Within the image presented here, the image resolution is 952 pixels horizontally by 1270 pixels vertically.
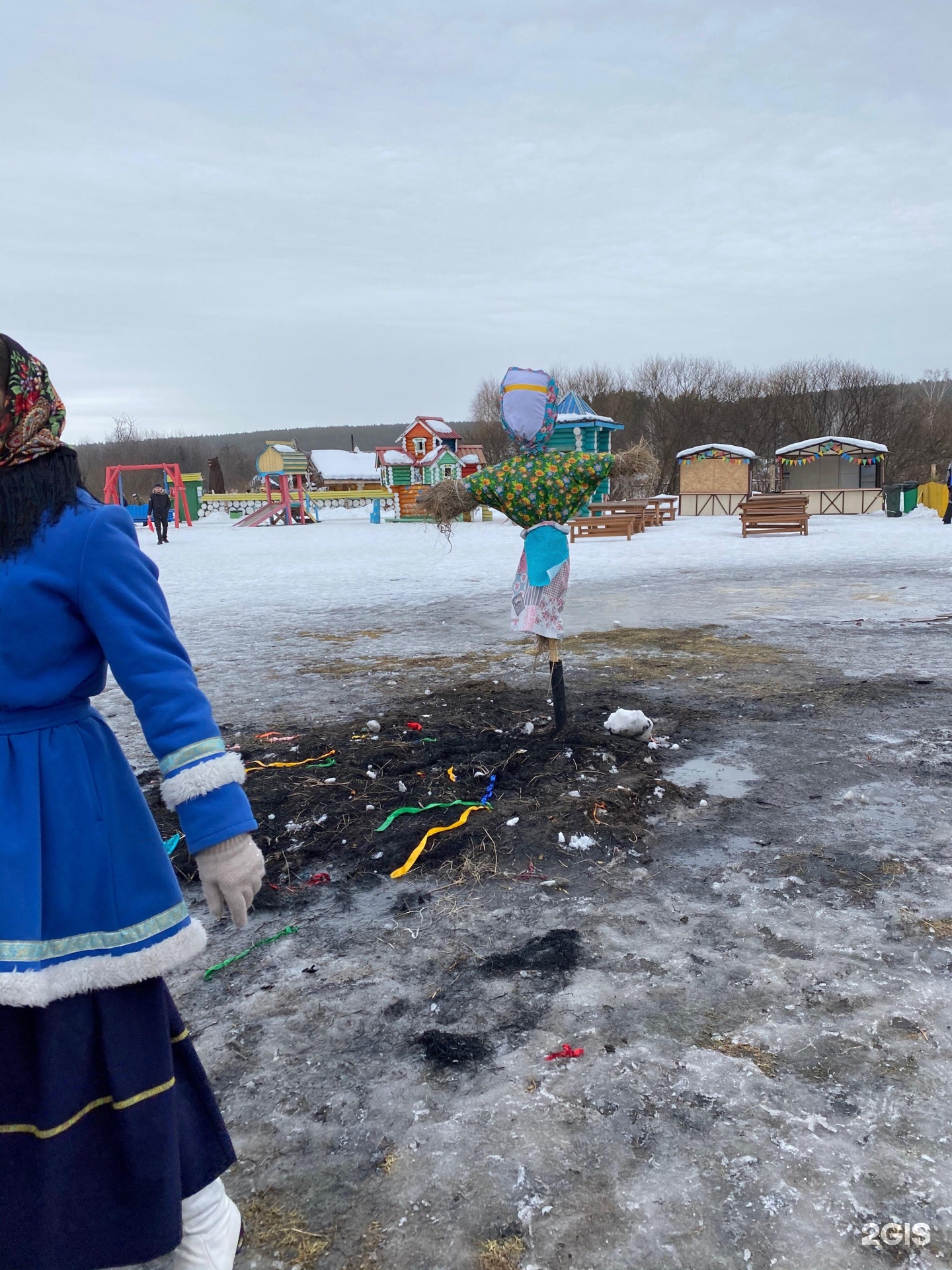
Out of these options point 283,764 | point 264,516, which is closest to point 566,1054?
point 283,764

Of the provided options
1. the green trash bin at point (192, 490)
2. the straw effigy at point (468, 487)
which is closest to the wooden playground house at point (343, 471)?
the green trash bin at point (192, 490)

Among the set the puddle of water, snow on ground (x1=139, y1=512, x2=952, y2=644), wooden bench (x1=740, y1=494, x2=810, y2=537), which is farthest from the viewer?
wooden bench (x1=740, y1=494, x2=810, y2=537)

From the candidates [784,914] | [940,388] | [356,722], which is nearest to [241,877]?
[784,914]

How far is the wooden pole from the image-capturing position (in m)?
5.35

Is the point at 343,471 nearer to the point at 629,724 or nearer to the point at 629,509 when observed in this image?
the point at 629,509

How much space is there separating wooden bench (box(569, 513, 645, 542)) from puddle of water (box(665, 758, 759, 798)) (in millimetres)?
17321

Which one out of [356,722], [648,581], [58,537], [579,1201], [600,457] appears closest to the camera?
[58,537]

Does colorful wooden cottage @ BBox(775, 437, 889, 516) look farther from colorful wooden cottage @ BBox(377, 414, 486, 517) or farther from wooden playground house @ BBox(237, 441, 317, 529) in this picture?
wooden playground house @ BBox(237, 441, 317, 529)

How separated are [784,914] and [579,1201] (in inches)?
63.7

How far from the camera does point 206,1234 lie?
185 centimetres

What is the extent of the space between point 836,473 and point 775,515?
535 inches

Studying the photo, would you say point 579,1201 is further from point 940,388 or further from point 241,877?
point 940,388

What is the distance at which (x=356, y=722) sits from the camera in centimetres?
603

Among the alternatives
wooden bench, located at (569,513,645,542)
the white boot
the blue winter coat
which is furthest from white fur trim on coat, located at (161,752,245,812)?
wooden bench, located at (569,513,645,542)
